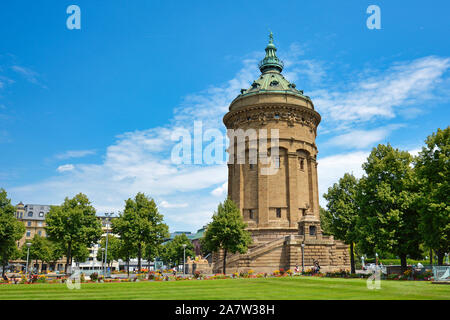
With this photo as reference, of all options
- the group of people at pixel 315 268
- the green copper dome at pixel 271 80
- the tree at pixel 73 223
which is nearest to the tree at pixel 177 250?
the tree at pixel 73 223

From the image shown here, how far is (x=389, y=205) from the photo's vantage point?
36062mm

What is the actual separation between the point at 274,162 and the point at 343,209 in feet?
42.7

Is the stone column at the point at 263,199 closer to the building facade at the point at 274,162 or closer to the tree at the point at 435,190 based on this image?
the building facade at the point at 274,162

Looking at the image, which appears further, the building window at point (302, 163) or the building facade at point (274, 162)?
the building window at point (302, 163)

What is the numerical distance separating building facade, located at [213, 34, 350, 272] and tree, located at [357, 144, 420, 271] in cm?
1613

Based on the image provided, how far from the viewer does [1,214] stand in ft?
152

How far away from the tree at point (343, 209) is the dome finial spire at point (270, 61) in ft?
84.5

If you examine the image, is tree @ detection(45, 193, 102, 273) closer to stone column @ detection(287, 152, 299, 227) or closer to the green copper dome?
stone column @ detection(287, 152, 299, 227)

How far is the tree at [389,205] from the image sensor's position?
34.9m

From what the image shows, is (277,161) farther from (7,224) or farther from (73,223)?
(7,224)

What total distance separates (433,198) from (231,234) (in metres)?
21.9
